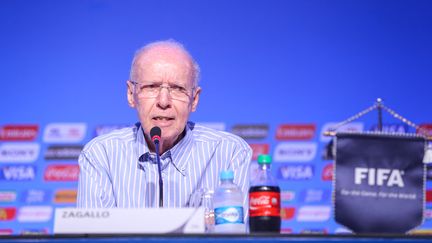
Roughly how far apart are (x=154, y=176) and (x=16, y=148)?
2470 millimetres

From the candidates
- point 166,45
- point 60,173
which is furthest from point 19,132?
point 166,45

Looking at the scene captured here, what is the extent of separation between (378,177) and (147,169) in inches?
36.0

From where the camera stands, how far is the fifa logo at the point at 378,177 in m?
1.49

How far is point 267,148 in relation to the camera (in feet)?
14.1

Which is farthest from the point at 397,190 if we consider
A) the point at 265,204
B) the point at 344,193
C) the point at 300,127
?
the point at 300,127

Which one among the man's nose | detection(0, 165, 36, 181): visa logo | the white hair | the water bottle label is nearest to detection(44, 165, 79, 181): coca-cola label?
detection(0, 165, 36, 181): visa logo

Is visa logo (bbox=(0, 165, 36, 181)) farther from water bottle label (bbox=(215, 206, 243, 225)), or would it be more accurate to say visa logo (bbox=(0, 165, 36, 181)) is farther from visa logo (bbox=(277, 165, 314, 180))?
water bottle label (bbox=(215, 206, 243, 225))

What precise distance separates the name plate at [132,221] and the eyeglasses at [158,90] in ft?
2.92

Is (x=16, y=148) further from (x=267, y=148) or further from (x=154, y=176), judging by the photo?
(x=154, y=176)

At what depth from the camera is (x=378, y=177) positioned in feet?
4.89

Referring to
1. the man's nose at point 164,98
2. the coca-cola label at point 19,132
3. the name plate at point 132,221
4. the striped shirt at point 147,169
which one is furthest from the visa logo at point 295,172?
the name plate at point 132,221

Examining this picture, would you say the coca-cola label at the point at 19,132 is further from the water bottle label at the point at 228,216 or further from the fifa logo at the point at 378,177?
the fifa logo at the point at 378,177

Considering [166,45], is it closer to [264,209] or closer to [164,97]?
[164,97]

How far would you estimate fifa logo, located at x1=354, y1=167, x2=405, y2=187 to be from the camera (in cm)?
149
